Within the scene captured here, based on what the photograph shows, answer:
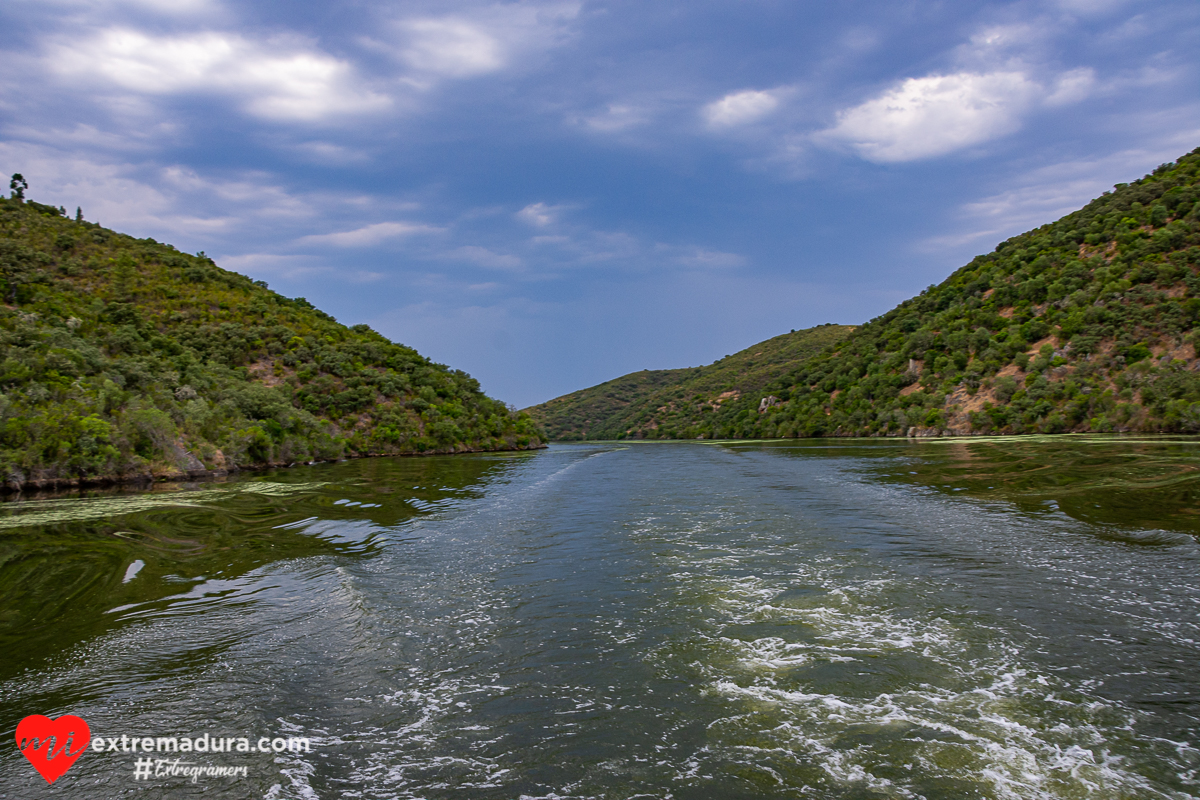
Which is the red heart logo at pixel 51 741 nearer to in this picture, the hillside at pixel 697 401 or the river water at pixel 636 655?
the river water at pixel 636 655

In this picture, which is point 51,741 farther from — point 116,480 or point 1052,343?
point 1052,343

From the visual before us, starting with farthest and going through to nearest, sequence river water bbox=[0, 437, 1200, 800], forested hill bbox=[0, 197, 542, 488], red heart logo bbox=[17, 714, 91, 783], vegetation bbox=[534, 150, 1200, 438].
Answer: vegetation bbox=[534, 150, 1200, 438]
forested hill bbox=[0, 197, 542, 488]
red heart logo bbox=[17, 714, 91, 783]
river water bbox=[0, 437, 1200, 800]

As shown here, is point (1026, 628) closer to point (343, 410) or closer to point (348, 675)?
point (348, 675)

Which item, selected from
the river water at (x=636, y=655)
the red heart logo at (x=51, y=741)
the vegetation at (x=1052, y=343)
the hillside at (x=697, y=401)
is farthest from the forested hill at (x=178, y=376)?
the vegetation at (x=1052, y=343)

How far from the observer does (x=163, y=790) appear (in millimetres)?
4820

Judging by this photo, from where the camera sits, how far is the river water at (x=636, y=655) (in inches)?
195

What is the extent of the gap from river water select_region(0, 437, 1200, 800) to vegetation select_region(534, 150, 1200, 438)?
167ft

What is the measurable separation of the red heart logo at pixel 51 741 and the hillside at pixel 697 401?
119m

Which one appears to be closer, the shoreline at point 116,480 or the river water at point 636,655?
the river water at point 636,655

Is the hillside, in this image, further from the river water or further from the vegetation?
the river water

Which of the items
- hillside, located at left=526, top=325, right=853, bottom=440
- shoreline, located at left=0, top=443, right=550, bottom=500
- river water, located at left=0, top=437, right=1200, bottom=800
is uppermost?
hillside, located at left=526, top=325, right=853, bottom=440

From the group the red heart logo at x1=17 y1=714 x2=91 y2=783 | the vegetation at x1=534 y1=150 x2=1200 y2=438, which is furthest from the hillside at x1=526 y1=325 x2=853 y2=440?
the red heart logo at x1=17 y1=714 x2=91 y2=783

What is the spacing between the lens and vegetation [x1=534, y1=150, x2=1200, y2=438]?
54.5 metres

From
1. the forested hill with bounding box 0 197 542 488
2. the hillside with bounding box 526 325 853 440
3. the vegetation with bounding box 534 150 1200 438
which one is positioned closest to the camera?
the forested hill with bounding box 0 197 542 488
